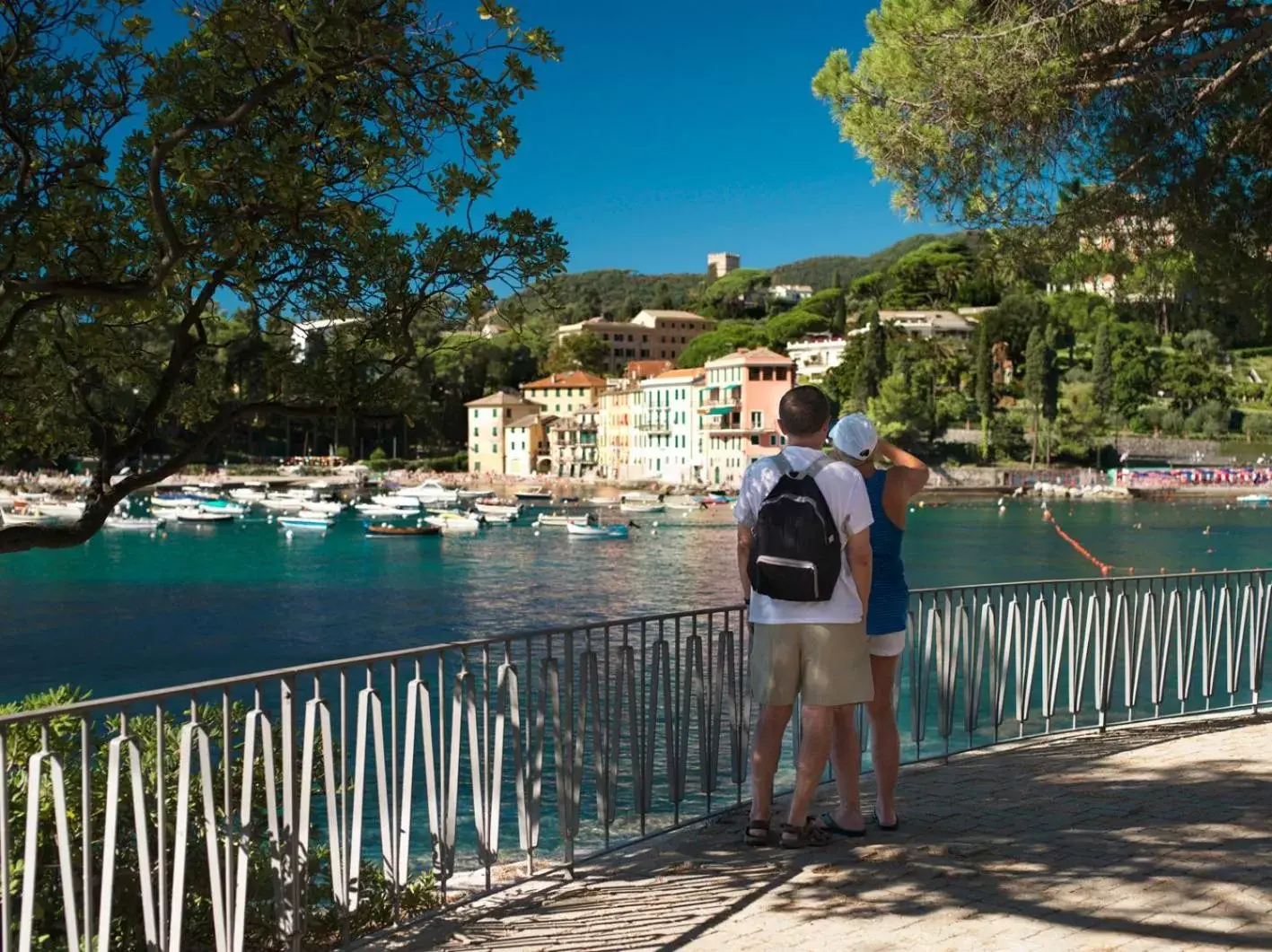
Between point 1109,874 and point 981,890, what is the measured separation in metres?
0.48

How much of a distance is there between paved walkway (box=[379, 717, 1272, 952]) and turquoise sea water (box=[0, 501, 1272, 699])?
20.7 m

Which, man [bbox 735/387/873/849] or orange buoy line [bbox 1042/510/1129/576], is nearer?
man [bbox 735/387/873/849]

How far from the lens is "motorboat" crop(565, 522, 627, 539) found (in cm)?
5906

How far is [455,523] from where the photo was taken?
64562 mm

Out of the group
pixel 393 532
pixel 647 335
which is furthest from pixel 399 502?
pixel 647 335

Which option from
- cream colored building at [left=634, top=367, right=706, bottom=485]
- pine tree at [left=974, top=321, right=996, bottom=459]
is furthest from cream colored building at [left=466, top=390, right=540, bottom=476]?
pine tree at [left=974, top=321, right=996, bottom=459]

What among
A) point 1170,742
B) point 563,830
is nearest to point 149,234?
point 563,830

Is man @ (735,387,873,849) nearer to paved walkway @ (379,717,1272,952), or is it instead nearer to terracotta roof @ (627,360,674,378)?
paved walkway @ (379,717,1272,952)

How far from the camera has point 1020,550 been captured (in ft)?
170

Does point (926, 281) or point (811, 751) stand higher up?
point (926, 281)

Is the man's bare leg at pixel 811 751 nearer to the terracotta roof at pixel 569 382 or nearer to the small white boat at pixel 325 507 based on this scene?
the small white boat at pixel 325 507

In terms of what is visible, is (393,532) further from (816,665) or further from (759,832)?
(816,665)

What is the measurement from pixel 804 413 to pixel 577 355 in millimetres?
127334

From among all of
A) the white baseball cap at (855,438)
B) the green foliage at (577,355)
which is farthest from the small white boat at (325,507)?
the white baseball cap at (855,438)
